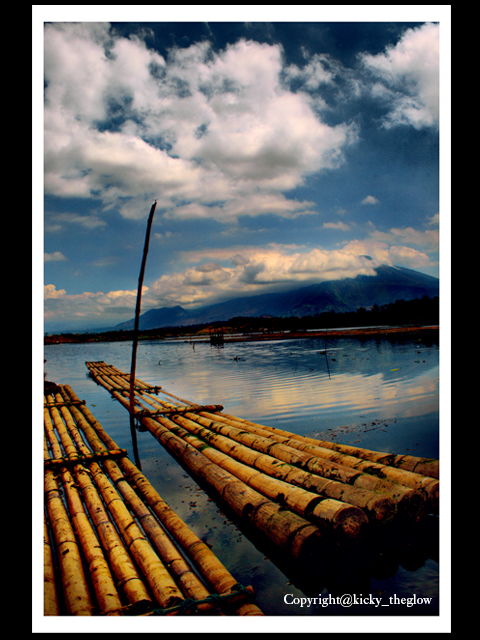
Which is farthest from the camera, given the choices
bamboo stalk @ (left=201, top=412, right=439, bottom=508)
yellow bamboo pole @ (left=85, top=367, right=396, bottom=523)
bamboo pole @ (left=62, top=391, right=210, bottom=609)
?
bamboo stalk @ (left=201, top=412, right=439, bottom=508)

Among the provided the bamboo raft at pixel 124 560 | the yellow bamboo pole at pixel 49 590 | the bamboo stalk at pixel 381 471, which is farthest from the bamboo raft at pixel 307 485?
the yellow bamboo pole at pixel 49 590

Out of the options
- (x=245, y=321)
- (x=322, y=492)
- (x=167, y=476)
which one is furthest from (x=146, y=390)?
(x=245, y=321)

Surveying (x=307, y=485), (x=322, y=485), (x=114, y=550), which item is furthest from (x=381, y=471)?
(x=114, y=550)

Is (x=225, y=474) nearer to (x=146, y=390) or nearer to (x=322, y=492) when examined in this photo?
(x=322, y=492)

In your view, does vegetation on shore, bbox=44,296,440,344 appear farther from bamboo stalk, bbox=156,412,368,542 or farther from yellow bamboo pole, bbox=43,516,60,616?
yellow bamboo pole, bbox=43,516,60,616

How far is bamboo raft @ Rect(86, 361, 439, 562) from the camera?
409 cm

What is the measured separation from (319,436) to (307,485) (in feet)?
16.4

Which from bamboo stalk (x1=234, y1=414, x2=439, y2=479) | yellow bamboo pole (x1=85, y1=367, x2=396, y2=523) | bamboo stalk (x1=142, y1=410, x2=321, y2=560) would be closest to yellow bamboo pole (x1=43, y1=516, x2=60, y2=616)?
bamboo stalk (x1=142, y1=410, x2=321, y2=560)

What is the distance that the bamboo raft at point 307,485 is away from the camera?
13.4 feet

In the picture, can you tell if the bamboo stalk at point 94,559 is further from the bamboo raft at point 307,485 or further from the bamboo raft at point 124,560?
the bamboo raft at point 307,485

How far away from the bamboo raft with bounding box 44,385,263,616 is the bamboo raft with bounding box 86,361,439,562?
0.96 metres

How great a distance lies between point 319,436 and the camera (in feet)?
32.6

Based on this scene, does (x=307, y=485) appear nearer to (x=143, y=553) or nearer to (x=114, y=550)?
(x=143, y=553)

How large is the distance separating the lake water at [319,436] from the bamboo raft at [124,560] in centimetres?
77
